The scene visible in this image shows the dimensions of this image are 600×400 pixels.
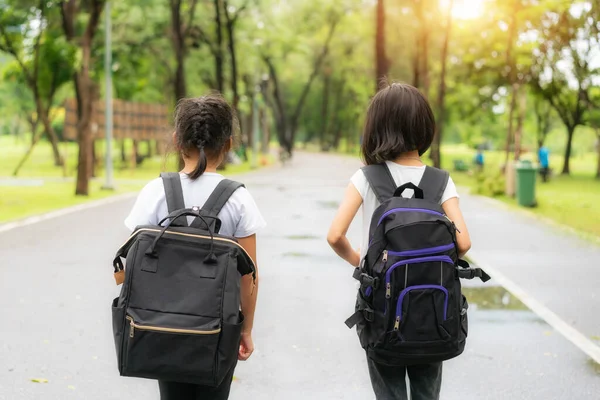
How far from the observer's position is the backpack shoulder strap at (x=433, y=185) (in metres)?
3.17

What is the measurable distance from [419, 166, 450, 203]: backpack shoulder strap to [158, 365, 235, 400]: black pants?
0.94 m

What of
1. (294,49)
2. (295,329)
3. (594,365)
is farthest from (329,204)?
(294,49)

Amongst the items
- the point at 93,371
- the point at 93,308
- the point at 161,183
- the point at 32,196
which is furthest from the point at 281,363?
the point at 32,196

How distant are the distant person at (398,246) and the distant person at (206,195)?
1.17 feet

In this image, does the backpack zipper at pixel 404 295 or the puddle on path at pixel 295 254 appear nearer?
the backpack zipper at pixel 404 295

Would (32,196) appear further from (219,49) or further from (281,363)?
(219,49)

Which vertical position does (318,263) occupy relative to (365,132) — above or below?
below

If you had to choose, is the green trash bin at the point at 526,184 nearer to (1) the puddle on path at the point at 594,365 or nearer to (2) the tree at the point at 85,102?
(2) the tree at the point at 85,102

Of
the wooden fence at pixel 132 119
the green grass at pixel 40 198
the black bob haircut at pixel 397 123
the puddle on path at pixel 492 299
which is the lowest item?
the green grass at pixel 40 198

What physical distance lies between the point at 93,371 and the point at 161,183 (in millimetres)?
2838

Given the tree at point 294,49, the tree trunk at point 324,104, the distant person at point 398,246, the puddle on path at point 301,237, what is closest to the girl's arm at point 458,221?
the distant person at point 398,246

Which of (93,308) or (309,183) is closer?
(93,308)

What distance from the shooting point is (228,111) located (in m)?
3.15

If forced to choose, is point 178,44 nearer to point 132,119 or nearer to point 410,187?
point 132,119
